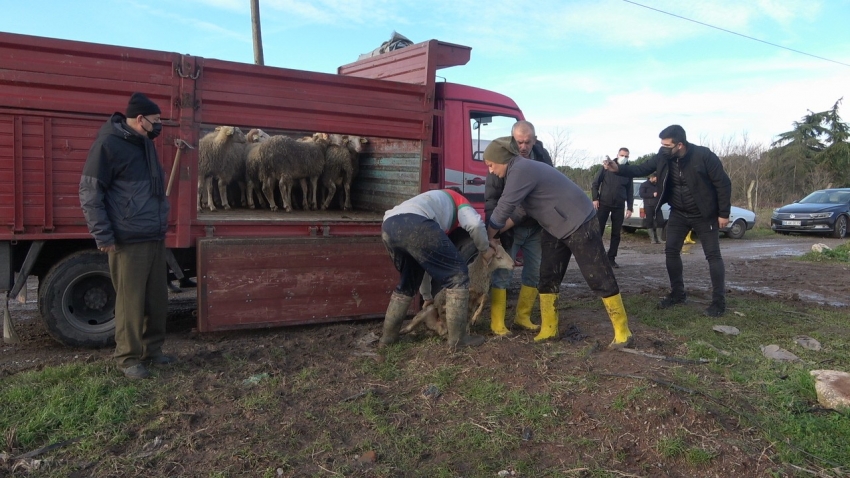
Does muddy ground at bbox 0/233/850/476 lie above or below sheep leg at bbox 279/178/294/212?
below

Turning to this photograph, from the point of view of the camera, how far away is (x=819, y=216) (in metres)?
17.1

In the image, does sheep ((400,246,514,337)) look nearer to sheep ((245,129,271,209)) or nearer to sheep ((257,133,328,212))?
sheep ((257,133,328,212))

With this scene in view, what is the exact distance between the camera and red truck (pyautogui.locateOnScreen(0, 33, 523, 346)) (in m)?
4.57

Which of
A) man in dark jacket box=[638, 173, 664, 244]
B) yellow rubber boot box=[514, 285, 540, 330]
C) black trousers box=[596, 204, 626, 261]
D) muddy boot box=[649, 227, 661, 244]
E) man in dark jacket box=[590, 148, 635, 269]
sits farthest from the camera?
muddy boot box=[649, 227, 661, 244]

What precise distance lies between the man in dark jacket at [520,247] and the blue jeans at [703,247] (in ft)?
6.19

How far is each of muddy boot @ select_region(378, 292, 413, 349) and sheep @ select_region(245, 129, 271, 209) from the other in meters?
4.02

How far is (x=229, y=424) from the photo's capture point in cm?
343

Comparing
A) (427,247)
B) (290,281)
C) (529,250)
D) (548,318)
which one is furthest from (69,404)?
(529,250)

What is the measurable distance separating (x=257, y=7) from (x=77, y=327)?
944 cm

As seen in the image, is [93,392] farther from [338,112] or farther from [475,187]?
[475,187]

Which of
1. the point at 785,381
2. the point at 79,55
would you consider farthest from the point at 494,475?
the point at 79,55

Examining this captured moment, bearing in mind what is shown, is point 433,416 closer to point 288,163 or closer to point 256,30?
point 288,163

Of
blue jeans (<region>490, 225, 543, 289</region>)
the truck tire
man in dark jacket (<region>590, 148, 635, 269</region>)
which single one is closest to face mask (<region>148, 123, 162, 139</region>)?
the truck tire

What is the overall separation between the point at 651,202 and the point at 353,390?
8875 mm
